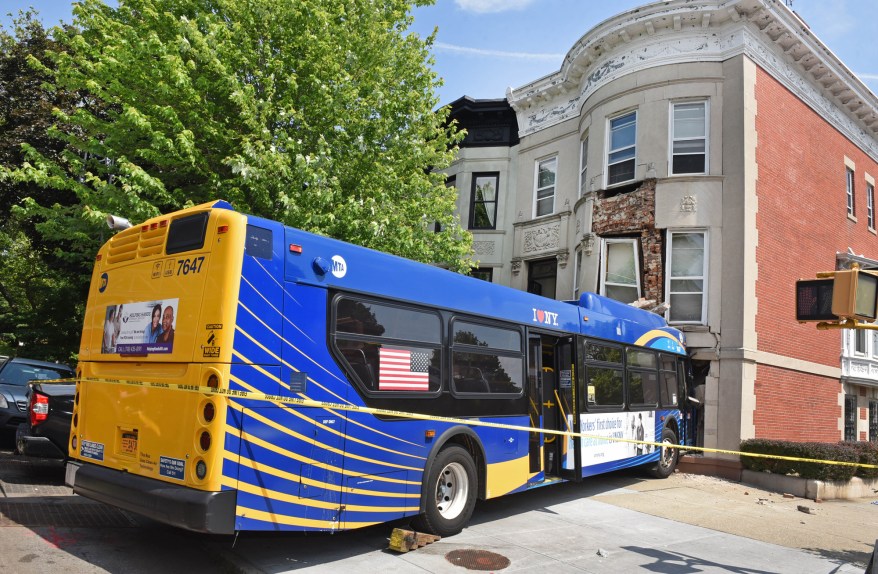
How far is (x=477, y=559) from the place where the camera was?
18.9ft

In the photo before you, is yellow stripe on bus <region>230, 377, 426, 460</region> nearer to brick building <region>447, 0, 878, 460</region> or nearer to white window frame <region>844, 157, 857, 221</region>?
brick building <region>447, 0, 878, 460</region>

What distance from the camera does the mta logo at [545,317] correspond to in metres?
8.21

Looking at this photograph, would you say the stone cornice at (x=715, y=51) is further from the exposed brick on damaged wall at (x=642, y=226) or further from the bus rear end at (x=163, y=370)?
the bus rear end at (x=163, y=370)

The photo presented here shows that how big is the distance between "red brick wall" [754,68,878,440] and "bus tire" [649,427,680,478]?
2405 mm

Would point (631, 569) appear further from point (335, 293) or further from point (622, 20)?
point (622, 20)

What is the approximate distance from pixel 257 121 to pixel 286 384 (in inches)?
281

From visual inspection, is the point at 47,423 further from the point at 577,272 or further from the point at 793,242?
the point at 793,242

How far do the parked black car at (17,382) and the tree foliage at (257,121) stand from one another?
7.53 feet

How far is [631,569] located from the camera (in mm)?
A: 5785

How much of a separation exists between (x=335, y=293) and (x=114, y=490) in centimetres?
242

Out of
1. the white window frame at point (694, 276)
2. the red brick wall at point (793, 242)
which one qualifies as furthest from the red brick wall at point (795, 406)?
the white window frame at point (694, 276)

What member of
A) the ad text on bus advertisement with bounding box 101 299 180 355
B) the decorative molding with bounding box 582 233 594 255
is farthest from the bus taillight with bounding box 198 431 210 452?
the decorative molding with bounding box 582 233 594 255

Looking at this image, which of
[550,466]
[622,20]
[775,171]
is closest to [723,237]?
[775,171]

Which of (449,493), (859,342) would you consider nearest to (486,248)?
(859,342)
